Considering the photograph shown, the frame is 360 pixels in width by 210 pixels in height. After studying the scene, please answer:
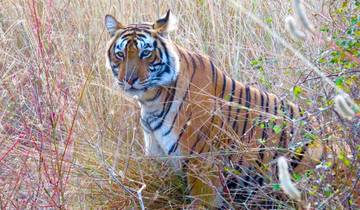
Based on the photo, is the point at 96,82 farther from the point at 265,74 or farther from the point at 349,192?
the point at 349,192

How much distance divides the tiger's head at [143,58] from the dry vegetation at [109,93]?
241 millimetres

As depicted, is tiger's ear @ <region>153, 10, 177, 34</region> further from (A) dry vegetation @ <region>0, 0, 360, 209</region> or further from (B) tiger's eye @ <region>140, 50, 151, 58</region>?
(A) dry vegetation @ <region>0, 0, 360, 209</region>

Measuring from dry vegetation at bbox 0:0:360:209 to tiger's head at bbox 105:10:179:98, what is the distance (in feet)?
0.79

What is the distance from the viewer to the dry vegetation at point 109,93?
2.88m

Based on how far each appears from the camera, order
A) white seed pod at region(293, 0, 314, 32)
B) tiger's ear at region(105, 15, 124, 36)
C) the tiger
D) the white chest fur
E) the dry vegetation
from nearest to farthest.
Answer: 1. white seed pod at region(293, 0, 314, 32)
2. the dry vegetation
3. the tiger
4. the white chest fur
5. tiger's ear at region(105, 15, 124, 36)

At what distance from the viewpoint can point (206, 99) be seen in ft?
12.3

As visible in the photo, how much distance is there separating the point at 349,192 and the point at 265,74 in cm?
148

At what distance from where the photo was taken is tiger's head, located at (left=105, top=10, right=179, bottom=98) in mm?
3709

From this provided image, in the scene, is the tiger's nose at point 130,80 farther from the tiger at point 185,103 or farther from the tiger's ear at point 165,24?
the tiger's ear at point 165,24

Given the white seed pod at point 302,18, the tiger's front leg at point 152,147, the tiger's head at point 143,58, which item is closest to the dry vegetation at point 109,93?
the tiger's front leg at point 152,147

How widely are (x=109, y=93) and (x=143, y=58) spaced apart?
618mm

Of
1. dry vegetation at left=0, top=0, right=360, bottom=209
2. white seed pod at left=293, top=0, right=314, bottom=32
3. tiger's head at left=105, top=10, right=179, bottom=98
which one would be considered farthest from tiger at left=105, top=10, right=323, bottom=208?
white seed pod at left=293, top=0, right=314, bottom=32

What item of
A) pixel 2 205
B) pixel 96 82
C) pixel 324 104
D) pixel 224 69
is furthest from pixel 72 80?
pixel 324 104

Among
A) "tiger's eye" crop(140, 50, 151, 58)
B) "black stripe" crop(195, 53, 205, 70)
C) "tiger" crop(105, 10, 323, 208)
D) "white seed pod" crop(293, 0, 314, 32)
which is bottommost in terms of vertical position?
"tiger" crop(105, 10, 323, 208)
